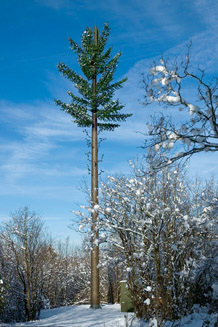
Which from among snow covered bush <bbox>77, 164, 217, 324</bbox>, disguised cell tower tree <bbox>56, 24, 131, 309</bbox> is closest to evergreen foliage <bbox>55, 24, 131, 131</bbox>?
disguised cell tower tree <bbox>56, 24, 131, 309</bbox>

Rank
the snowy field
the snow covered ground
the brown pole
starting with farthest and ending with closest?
the brown pole
the snow covered ground
the snowy field

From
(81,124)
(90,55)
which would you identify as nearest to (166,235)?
(81,124)

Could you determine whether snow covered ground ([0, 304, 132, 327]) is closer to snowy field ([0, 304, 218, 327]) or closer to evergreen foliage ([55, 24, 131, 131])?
snowy field ([0, 304, 218, 327])

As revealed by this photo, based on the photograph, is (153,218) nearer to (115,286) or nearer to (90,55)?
(90,55)

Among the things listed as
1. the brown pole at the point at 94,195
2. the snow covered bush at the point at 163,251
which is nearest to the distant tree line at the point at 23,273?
the brown pole at the point at 94,195

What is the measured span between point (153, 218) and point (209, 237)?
6.08 feet

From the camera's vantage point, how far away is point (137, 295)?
8.68 metres

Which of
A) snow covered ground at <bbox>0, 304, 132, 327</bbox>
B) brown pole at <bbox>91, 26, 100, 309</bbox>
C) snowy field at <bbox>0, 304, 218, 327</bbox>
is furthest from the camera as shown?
brown pole at <bbox>91, 26, 100, 309</bbox>

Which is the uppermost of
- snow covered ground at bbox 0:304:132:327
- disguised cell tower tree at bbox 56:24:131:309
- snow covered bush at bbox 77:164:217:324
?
disguised cell tower tree at bbox 56:24:131:309

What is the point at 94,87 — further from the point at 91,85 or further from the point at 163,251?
the point at 163,251

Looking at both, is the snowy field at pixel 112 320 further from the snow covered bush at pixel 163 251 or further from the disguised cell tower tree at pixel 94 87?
the disguised cell tower tree at pixel 94 87

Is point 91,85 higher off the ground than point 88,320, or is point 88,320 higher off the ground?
point 91,85

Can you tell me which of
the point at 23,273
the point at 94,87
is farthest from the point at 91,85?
the point at 23,273

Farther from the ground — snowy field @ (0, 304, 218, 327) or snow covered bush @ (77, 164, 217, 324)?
snow covered bush @ (77, 164, 217, 324)
